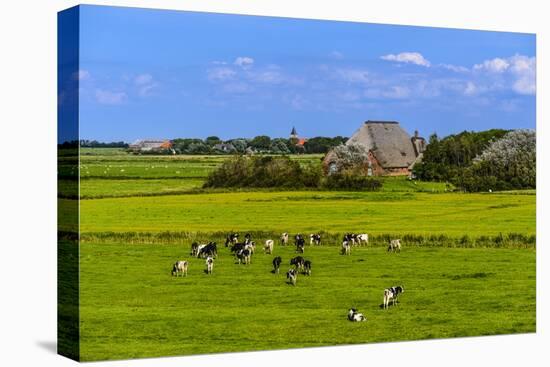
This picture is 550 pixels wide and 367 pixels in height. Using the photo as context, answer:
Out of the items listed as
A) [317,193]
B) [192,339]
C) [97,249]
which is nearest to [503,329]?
[317,193]

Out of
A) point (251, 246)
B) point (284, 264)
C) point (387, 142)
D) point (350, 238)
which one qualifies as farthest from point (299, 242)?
point (387, 142)

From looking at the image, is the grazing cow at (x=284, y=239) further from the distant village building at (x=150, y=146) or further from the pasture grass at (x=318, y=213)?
the distant village building at (x=150, y=146)

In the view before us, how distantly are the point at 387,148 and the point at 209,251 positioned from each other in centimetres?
413

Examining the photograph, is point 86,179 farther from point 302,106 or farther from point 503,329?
point 503,329

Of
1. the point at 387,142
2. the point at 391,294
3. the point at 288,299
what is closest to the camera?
the point at 288,299

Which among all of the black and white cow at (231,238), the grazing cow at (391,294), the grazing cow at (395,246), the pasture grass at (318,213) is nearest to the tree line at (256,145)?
the pasture grass at (318,213)

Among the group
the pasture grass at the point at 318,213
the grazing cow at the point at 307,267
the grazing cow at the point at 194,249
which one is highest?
the pasture grass at the point at 318,213

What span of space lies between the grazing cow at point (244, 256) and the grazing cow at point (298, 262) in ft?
2.70

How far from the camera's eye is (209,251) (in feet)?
79.7

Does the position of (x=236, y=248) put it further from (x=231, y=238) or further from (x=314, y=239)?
(x=314, y=239)

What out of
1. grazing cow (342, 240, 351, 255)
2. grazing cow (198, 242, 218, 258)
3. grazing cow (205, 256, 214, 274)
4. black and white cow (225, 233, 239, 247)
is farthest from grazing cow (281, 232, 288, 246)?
grazing cow (205, 256, 214, 274)

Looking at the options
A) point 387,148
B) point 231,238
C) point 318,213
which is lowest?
point 231,238

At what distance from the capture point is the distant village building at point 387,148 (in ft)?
84.1

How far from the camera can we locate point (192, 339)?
76.9 ft
